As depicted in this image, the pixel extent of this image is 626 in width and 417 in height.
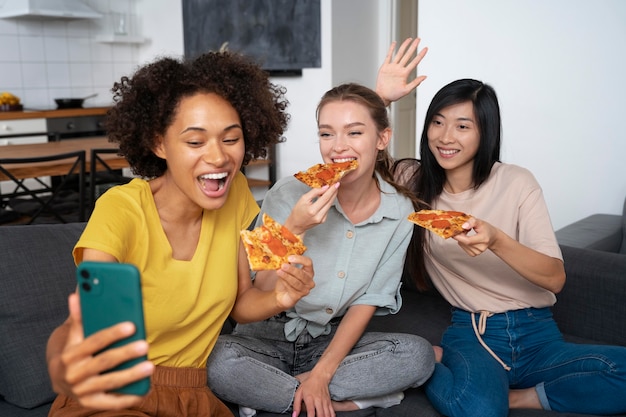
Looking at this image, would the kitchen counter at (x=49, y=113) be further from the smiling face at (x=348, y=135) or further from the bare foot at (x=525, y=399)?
the bare foot at (x=525, y=399)

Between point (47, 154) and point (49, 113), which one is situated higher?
point (49, 113)

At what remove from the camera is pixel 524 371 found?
1971mm

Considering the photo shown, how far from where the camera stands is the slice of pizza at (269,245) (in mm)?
1470

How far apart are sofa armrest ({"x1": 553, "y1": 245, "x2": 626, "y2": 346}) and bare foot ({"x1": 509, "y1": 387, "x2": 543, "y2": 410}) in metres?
0.52

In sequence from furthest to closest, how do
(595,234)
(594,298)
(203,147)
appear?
(595,234), (594,298), (203,147)

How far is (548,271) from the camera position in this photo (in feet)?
6.22

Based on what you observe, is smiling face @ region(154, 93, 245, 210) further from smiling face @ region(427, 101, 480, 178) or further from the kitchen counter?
the kitchen counter

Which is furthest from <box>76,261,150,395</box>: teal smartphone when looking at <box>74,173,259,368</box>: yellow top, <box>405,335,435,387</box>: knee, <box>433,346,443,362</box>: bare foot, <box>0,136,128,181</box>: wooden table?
<box>0,136,128,181</box>: wooden table

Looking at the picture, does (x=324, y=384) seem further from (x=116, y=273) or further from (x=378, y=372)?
(x=116, y=273)

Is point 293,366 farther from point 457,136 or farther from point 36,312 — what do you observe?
point 457,136

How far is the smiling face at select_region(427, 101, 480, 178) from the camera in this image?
2059 millimetres

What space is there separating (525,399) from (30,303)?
57.6 inches


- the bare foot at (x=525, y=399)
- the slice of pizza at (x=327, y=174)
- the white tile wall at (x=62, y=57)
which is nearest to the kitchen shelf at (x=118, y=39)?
the white tile wall at (x=62, y=57)

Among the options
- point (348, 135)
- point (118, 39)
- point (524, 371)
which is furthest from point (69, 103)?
point (524, 371)
